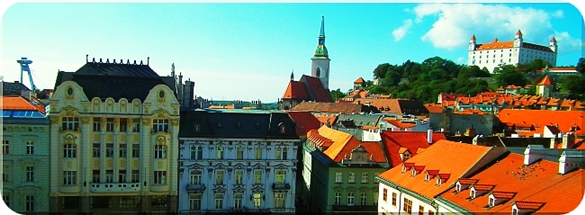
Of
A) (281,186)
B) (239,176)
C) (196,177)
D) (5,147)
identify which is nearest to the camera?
(5,147)

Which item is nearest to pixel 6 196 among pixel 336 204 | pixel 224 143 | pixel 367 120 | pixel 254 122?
pixel 224 143

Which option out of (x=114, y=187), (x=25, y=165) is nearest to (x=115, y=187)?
(x=114, y=187)

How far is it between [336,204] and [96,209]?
13478 mm

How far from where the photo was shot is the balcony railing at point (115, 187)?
978 inches

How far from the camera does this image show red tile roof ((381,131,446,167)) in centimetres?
3000

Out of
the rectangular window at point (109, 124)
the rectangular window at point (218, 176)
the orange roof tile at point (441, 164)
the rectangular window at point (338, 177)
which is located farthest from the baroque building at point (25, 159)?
the orange roof tile at point (441, 164)

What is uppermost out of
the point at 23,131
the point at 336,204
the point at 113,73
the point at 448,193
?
the point at 113,73

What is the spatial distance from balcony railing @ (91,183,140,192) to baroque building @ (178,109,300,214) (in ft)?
7.78

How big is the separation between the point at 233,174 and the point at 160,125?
4877 millimetres

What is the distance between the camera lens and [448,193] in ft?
65.4

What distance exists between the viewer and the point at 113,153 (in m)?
25.2

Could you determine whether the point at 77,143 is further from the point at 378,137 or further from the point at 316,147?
the point at 378,137

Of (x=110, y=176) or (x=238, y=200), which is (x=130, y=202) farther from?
(x=238, y=200)

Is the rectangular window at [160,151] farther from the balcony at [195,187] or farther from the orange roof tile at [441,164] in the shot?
Answer: the orange roof tile at [441,164]
